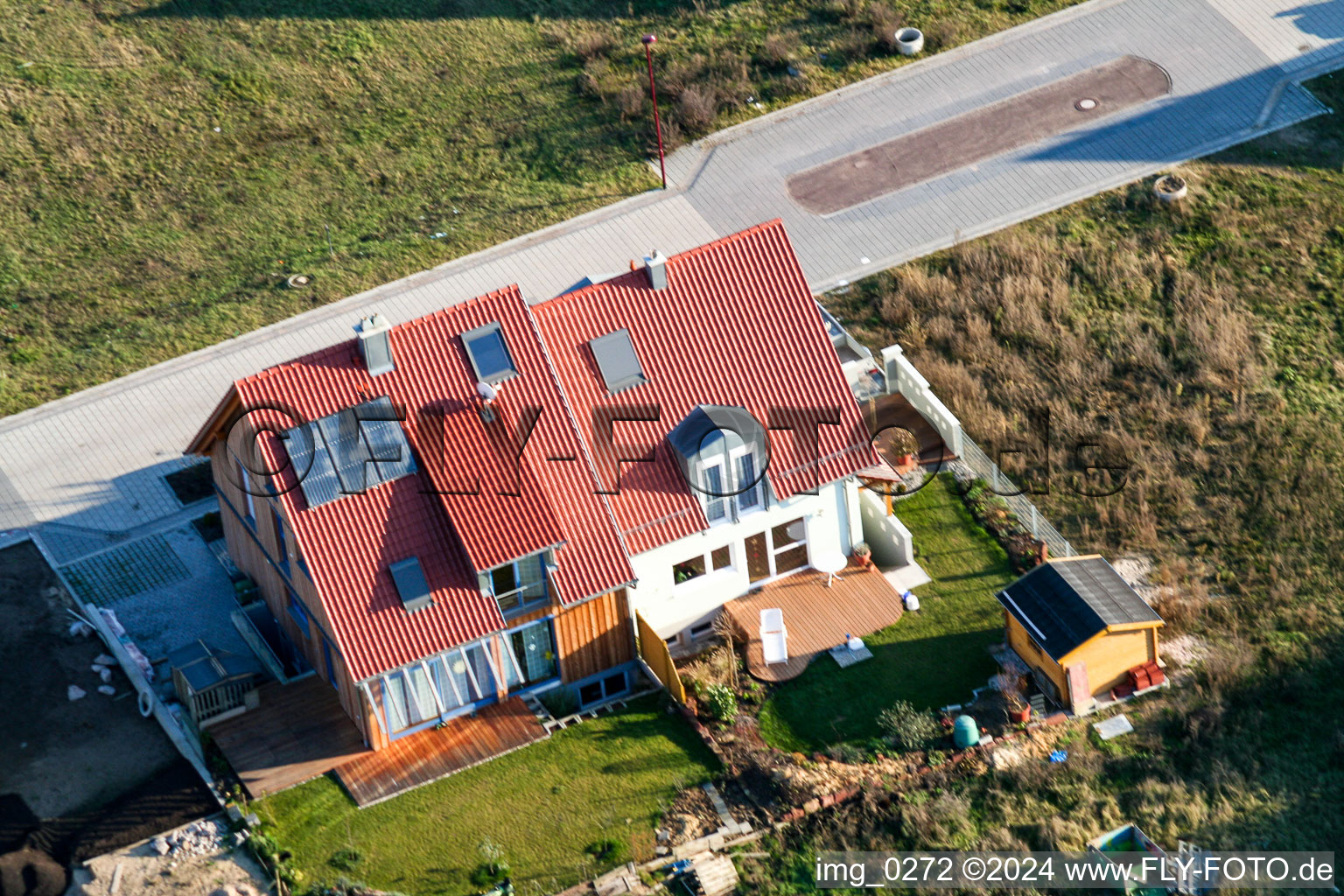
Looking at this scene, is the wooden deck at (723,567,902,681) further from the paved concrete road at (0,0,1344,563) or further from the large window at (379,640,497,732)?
the paved concrete road at (0,0,1344,563)

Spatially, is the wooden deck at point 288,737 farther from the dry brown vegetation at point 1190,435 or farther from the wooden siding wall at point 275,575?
the dry brown vegetation at point 1190,435

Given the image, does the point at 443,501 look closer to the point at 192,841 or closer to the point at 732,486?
the point at 732,486

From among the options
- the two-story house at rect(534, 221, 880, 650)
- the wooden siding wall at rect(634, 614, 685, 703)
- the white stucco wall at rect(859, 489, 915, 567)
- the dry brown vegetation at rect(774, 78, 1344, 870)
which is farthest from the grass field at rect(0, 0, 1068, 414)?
the wooden siding wall at rect(634, 614, 685, 703)

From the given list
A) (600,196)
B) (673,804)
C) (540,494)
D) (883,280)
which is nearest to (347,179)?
(600,196)

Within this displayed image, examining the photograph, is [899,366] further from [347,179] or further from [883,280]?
[347,179]

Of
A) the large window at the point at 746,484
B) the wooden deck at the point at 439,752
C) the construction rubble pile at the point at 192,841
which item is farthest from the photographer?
the large window at the point at 746,484

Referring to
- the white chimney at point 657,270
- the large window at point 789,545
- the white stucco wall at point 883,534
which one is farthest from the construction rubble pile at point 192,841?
the white stucco wall at point 883,534

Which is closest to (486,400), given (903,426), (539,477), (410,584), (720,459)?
(539,477)

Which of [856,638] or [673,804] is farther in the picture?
[856,638]
